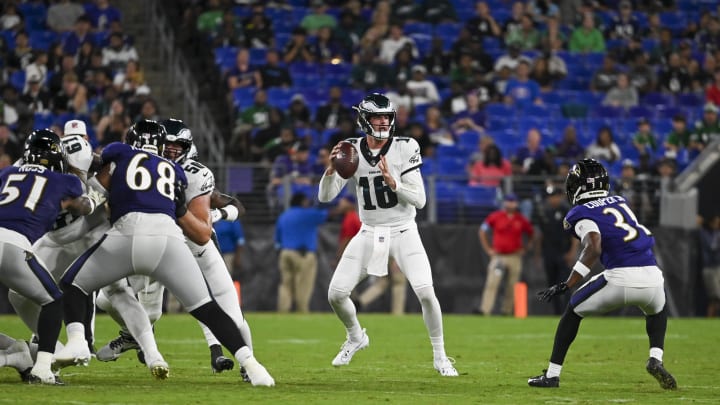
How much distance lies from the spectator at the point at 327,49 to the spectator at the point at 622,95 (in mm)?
4397

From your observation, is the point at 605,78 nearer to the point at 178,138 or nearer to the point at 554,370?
the point at 554,370

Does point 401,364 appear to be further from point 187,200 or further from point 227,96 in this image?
point 227,96

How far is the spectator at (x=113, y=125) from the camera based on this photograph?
59.2 ft

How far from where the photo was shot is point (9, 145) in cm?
1770

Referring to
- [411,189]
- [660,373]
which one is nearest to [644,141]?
[411,189]

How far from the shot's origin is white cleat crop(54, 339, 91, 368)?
8094mm

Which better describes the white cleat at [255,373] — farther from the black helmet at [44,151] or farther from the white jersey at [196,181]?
the black helmet at [44,151]

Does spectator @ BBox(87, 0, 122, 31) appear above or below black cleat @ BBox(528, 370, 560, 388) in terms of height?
above

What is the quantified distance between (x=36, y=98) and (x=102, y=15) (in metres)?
2.21

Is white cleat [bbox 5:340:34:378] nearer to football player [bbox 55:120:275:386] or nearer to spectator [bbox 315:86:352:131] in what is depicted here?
football player [bbox 55:120:275:386]

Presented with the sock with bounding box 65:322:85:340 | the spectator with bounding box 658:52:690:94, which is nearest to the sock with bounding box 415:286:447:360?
the sock with bounding box 65:322:85:340

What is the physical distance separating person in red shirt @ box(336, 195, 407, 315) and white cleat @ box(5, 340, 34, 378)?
410 inches

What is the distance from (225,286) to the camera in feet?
30.2

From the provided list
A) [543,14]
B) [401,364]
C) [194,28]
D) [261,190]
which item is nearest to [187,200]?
[401,364]
